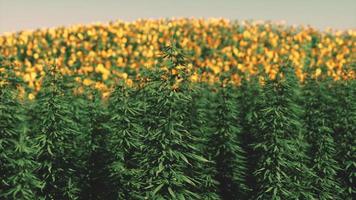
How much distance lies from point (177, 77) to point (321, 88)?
4.67 meters

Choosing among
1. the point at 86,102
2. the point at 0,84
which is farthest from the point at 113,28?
the point at 0,84

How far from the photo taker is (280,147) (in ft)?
33.4

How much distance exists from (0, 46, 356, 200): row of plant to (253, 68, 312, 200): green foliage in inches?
0.9

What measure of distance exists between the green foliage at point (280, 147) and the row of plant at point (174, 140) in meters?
0.02

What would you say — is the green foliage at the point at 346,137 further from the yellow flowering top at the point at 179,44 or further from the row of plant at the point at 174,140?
the yellow flowering top at the point at 179,44

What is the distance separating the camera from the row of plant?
8.74 meters

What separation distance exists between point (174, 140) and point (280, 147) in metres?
2.55

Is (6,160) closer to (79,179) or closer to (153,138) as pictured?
(79,179)

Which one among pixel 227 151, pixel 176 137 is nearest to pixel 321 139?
pixel 227 151

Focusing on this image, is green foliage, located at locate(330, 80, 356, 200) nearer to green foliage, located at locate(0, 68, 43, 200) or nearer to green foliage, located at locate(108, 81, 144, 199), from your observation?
green foliage, located at locate(108, 81, 144, 199)

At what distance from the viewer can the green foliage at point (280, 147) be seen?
10125mm

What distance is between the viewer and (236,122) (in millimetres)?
12055

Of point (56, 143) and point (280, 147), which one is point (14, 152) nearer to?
point (56, 143)

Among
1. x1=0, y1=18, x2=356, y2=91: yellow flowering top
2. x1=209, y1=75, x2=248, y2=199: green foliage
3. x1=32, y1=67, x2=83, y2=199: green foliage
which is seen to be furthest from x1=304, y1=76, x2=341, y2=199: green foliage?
x1=0, y1=18, x2=356, y2=91: yellow flowering top
